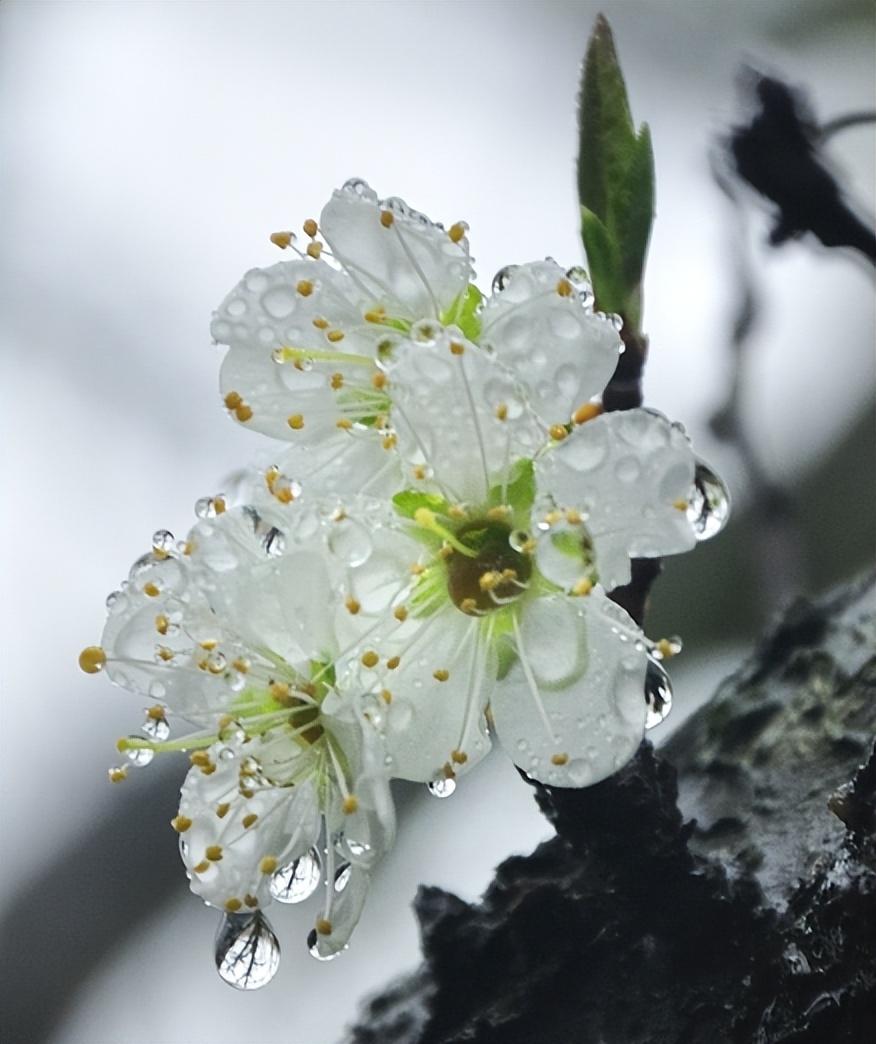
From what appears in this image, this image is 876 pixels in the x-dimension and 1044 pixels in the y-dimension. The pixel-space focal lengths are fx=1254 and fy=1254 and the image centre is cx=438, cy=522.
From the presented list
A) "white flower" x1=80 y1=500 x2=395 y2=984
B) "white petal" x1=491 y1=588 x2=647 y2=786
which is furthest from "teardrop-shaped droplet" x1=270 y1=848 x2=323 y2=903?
"white petal" x1=491 y1=588 x2=647 y2=786

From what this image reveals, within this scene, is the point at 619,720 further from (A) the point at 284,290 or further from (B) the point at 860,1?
(B) the point at 860,1

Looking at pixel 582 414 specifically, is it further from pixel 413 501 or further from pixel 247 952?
pixel 247 952

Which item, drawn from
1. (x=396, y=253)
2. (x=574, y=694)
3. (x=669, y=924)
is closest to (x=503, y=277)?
(x=396, y=253)

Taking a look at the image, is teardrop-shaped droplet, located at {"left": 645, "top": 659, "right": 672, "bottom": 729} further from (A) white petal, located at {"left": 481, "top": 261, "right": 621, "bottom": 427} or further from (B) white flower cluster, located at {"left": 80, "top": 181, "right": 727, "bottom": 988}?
(A) white petal, located at {"left": 481, "top": 261, "right": 621, "bottom": 427}

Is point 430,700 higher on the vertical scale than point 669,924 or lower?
higher

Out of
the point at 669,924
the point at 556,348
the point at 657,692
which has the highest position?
the point at 556,348

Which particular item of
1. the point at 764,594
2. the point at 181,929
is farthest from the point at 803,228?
the point at 181,929
